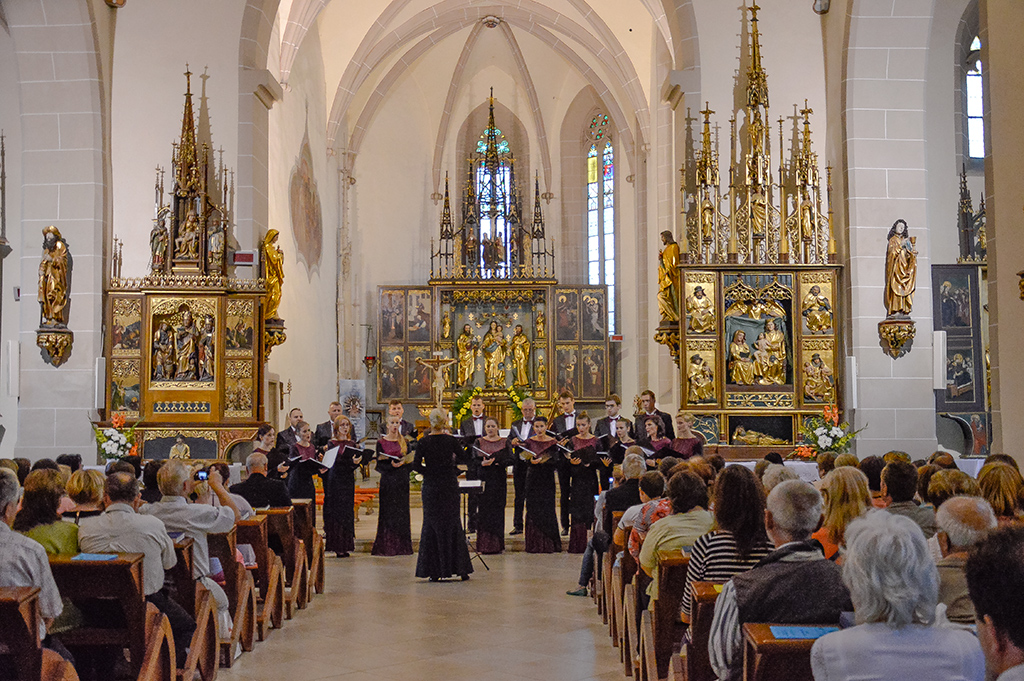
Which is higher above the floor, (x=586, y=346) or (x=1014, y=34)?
(x=1014, y=34)

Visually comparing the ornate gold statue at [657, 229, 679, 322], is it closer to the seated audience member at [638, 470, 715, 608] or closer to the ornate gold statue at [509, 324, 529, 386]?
the seated audience member at [638, 470, 715, 608]

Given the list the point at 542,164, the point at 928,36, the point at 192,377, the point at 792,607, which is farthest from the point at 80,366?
the point at 542,164

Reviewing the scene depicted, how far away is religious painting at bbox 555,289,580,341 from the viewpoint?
25.7m

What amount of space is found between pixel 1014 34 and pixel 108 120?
11023 mm

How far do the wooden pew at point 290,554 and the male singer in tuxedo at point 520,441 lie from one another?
3500mm

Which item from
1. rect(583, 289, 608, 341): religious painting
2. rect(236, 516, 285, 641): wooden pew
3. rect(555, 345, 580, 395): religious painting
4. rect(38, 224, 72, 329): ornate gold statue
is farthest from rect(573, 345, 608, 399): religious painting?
rect(236, 516, 285, 641): wooden pew

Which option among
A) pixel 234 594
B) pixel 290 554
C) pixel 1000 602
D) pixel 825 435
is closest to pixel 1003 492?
pixel 1000 602

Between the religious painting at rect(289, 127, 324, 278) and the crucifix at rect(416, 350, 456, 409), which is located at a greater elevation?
the religious painting at rect(289, 127, 324, 278)

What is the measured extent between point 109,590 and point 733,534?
2.86 meters

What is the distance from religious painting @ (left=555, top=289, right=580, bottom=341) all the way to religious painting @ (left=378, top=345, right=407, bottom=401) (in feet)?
12.1

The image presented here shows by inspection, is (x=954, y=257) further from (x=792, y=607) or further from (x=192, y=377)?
(x=792, y=607)

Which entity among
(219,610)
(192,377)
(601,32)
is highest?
(601,32)

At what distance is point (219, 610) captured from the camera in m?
6.81

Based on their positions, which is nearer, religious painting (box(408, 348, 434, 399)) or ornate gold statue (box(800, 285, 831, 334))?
ornate gold statue (box(800, 285, 831, 334))
